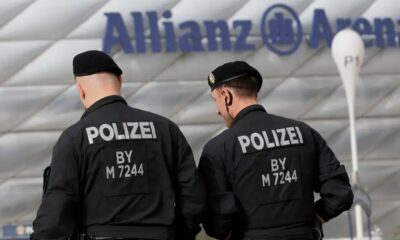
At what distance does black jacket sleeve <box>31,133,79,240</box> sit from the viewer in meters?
2.25

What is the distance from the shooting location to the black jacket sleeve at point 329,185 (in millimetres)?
2639

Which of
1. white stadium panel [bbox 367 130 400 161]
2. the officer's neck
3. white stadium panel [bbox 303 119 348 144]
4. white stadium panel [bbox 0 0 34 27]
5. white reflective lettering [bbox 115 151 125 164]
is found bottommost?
white stadium panel [bbox 367 130 400 161]

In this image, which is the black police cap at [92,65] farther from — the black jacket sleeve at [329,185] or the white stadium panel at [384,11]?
the white stadium panel at [384,11]

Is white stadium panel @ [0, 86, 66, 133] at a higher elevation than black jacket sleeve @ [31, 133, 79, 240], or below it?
higher

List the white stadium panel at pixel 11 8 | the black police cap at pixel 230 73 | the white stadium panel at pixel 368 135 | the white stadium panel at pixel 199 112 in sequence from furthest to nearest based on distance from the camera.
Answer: the white stadium panel at pixel 368 135 → the white stadium panel at pixel 199 112 → the white stadium panel at pixel 11 8 → the black police cap at pixel 230 73

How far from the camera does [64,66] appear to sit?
22.7 feet

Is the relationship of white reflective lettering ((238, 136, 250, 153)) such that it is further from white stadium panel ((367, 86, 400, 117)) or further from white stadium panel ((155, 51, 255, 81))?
white stadium panel ((367, 86, 400, 117))

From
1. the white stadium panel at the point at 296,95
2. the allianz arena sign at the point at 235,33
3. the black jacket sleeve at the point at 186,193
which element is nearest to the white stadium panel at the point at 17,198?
the allianz arena sign at the point at 235,33

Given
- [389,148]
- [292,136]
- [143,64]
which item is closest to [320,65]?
[389,148]

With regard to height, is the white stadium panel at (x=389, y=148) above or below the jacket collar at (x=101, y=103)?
below

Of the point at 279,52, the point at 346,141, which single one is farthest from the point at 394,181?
the point at 279,52

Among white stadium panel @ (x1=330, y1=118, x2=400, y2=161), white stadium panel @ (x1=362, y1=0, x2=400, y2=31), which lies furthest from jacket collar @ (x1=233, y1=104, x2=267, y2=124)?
white stadium panel @ (x1=362, y1=0, x2=400, y2=31)

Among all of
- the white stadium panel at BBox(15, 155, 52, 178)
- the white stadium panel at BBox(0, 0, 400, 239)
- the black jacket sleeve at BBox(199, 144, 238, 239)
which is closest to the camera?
the black jacket sleeve at BBox(199, 144, 238, 239)

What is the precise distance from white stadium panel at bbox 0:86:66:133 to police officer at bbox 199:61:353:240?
4.41 meters
